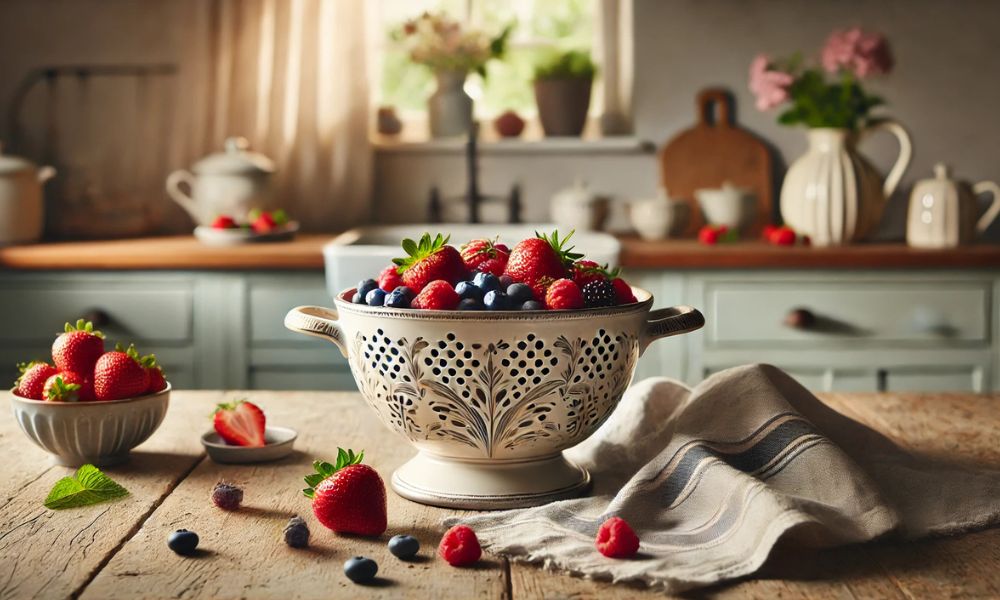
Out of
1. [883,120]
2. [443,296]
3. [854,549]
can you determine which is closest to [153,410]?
[443,296]

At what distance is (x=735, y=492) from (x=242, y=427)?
51 cm

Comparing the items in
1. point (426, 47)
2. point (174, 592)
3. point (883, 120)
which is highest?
point (426, 47)

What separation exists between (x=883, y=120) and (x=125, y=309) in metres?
1.92

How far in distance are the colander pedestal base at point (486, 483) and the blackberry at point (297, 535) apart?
151 mm

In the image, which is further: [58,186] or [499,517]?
[58,186]

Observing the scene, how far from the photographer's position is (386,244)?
3057mm

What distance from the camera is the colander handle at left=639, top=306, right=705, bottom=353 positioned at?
1.01 metres

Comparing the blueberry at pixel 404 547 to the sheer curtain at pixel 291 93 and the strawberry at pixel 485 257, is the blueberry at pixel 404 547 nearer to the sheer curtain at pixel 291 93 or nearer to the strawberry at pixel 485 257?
the strawberry at pixel 485 257

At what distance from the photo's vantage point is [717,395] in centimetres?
106

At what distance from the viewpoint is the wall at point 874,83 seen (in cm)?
313

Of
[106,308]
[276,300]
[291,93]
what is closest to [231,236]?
[276,300]

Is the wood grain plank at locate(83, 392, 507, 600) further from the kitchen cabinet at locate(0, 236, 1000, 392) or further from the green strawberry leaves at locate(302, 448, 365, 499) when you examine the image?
the kitchen cabinet at locate(0, 236, 1000, 392)

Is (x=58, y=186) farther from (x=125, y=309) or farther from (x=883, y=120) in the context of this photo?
(x=883, y=120)

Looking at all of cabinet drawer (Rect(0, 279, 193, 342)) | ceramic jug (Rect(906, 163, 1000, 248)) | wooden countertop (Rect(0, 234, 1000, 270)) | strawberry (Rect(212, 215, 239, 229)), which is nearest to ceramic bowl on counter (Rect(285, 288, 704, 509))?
wooden countertop (Rect(0, 234, 1000, 270))
